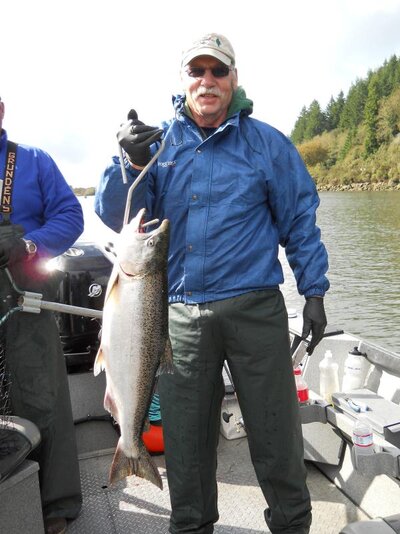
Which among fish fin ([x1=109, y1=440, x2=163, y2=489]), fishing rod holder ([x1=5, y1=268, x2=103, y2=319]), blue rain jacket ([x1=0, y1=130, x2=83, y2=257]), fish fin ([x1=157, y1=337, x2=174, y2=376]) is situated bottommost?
fish fin ([x1=109, y1=440, x2=163, y2=489])

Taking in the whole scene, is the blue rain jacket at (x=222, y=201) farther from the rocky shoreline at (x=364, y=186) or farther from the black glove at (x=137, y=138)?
the rocky shoreline at (x=364, y=186)

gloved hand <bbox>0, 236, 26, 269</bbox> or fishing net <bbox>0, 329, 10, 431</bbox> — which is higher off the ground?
gloved hand <bbox>0, 236, 26, 269</bbox>

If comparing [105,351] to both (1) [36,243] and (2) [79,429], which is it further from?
(2) [79,429]

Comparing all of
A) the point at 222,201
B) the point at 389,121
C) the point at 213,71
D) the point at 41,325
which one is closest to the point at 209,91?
the point at 213,71

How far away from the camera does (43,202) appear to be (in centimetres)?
317

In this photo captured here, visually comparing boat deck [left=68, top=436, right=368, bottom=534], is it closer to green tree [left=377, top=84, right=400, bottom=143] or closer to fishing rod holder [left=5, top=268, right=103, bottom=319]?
fishing rod holder [left=5, top=268, right=103, bottom=319]

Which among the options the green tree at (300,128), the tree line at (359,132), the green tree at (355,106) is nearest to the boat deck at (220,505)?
the tree line at (359,132)

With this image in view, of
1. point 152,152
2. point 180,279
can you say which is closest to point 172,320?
point 180,279

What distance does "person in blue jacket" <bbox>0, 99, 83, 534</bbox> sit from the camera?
2998 mm

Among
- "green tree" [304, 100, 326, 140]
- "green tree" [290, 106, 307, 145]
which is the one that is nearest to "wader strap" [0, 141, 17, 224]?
"green tree" [304, 100, 326, 140]

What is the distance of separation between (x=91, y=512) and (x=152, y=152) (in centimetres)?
236

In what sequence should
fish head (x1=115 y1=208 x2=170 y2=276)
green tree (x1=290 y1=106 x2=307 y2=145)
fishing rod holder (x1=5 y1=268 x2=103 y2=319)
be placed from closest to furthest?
fish head (x1=115 y1=208 x2=170 y2=276)
fishing rod holder (x1=5 y1=268 x2=103 y2=319)
green tree (x1=290 y1=106 x2=307 y2=145)

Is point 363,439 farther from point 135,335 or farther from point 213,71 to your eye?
point 213,71

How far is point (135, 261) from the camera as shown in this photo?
7.64 ft
